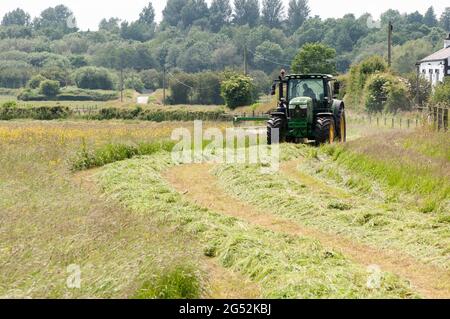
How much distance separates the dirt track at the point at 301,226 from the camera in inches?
314

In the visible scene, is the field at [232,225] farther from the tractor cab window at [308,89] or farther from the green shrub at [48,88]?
the green shrub at [48,88]

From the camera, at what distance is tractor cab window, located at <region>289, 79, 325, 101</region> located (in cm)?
2188

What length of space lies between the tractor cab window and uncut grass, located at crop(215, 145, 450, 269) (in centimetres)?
602

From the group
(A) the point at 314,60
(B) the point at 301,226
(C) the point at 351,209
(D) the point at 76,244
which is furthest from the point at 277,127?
(A) the point at 314,60

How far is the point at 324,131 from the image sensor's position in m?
20.8

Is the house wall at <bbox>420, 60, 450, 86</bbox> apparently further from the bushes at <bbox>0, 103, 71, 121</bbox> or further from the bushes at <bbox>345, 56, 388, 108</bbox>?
the bushes at <bbox>0, 103, 71, 121</bbox>

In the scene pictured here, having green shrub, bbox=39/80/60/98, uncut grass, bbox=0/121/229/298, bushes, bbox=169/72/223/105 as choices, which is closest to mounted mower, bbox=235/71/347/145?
uncut grass, bbox=0/121/229/298

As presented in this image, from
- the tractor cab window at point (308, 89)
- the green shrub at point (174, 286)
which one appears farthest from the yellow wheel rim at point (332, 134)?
the green shrub at point (174, 286)

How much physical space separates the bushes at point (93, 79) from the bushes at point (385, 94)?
66092mm

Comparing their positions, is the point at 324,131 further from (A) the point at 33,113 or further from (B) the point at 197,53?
(B) the point at 197,53

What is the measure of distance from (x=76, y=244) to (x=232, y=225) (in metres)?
3.00

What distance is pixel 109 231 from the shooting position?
8.84 meters
